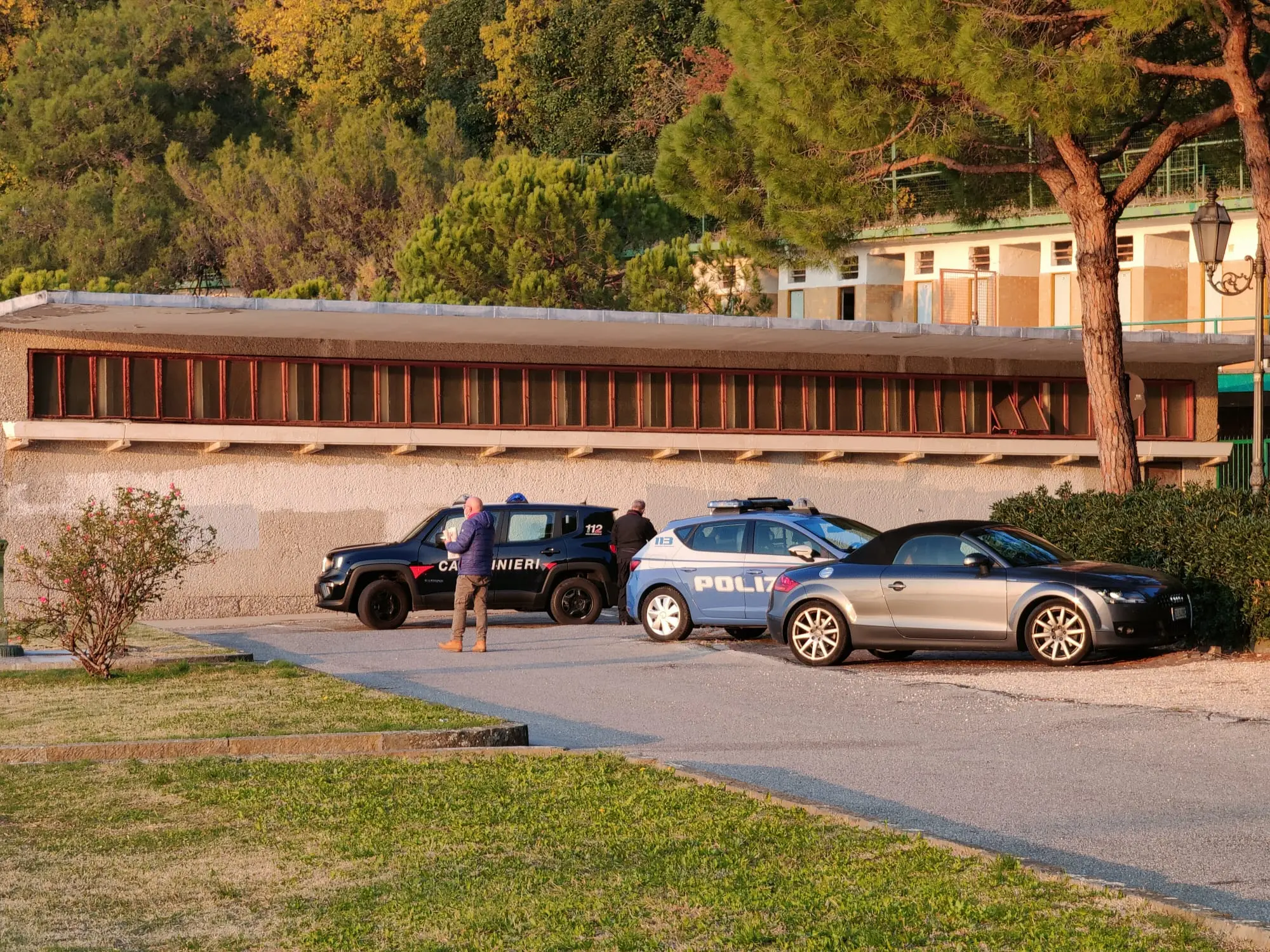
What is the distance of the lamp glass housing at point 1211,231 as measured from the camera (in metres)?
22.2

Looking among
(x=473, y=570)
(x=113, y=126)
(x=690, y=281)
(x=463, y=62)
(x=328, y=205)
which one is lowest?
(x=473, y=570)

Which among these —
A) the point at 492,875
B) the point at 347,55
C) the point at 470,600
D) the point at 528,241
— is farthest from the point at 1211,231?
the point at 347,55

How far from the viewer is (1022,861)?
736 cm

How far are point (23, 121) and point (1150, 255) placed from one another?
146 feet

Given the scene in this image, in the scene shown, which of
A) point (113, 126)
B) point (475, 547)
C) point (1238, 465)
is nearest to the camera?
point (475, 547)

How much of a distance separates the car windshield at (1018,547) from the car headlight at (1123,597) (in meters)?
0.83

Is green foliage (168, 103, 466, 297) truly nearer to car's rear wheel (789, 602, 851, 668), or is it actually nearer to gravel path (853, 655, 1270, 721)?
car's rear wheel (789, 602, 851, 668)

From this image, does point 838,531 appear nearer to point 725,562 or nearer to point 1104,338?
point 725,562

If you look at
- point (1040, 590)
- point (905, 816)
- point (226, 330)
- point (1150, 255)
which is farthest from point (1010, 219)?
point (905, 816)

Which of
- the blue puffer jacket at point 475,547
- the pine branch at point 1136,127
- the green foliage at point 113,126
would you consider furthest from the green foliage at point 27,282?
the blue puffer jacket at point 475,547

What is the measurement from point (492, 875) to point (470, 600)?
12615mm

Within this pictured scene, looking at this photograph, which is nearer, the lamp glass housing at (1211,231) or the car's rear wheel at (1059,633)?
the car's rear wheel at (1059,633)

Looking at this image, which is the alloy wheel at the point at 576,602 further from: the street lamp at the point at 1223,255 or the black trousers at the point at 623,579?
the street lamp at the point at 1223,255

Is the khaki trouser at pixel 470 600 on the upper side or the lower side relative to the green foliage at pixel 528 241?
lower
